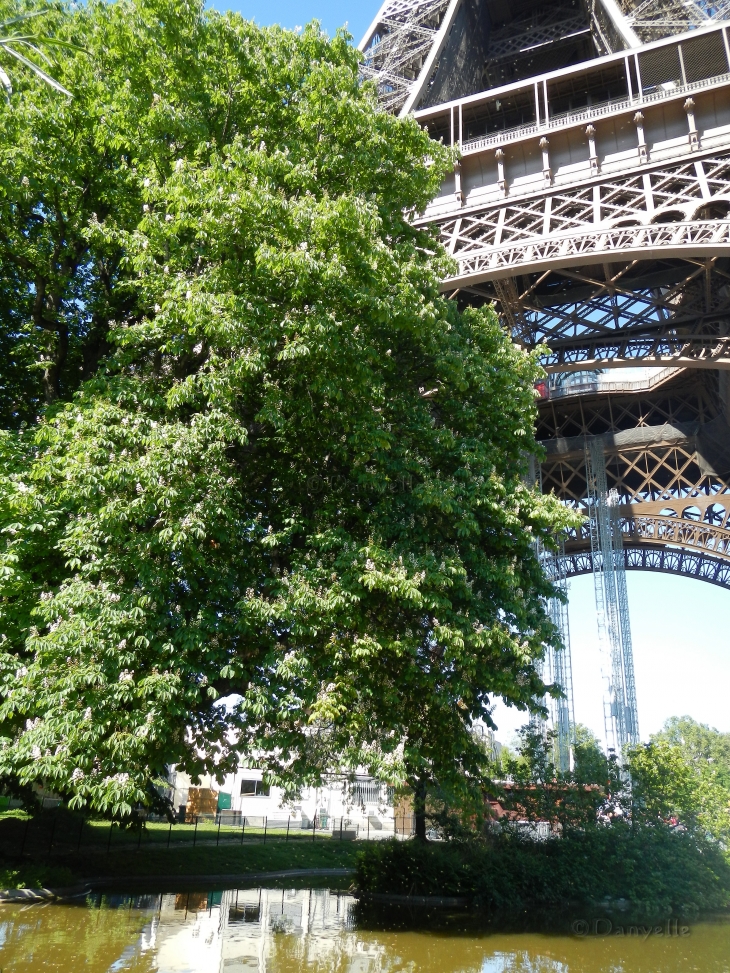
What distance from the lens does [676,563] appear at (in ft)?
141

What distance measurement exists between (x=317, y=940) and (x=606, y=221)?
19001 mm

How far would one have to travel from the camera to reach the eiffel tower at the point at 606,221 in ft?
68.0

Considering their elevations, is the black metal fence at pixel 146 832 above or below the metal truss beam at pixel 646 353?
below

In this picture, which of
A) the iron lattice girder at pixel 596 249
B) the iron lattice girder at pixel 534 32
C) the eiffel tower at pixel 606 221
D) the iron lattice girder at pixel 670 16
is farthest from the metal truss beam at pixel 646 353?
the iron lattice girder at pixel 534 32

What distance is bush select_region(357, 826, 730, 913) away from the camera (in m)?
15.7

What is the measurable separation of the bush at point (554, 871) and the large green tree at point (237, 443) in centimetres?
472

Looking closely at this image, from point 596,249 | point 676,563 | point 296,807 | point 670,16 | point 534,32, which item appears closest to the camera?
point 596,249

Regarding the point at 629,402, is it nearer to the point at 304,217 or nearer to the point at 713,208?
the point at 713,208

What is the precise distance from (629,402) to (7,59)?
3389cm

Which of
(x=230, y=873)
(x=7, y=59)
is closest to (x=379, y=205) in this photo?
(x=7, y=59)

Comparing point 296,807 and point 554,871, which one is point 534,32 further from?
point 296,807

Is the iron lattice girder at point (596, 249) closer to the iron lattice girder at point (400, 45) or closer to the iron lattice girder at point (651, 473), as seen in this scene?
the iron lattice girder at point (400, 45)

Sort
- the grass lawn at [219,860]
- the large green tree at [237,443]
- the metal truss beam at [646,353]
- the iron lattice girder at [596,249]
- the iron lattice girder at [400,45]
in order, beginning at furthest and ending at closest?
the iron lattice girder at [400,45] < the metal truss beam at [646,353] < the iron lattice girder at [596,249] < the grass lawn at [219,860] < the large green tree at [237,443]

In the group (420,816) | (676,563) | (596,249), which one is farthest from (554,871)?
(676,563)
